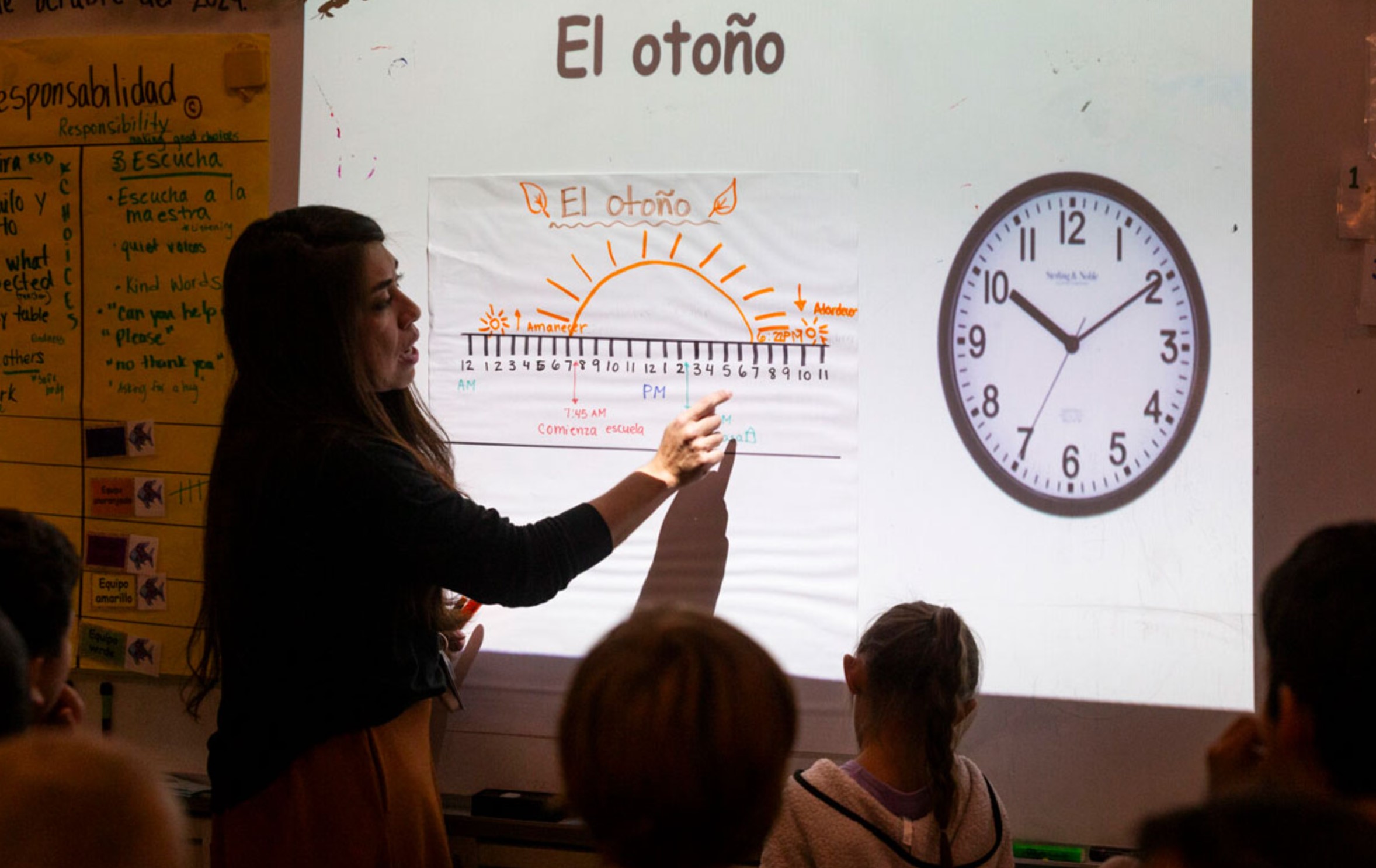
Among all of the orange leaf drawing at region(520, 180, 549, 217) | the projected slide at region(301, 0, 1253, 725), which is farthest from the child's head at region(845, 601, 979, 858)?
the orange leaf drawing at region(520, 180, 549, 217)

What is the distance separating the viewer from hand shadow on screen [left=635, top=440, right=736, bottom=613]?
Answer: 1.89 metres

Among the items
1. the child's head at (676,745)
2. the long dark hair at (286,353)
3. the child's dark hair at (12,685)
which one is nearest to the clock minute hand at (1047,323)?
the long dark hair at (286,353)

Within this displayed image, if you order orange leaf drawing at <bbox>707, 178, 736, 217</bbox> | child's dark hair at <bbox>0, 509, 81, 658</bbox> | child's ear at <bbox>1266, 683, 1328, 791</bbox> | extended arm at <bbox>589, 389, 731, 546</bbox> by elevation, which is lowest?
child's ear at <bbox>1266, 683, 1328, 791</bbox>

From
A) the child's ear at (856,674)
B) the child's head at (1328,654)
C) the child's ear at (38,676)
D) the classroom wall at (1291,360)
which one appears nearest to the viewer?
the child's head at (1328,654)

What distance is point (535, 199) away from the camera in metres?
1.95

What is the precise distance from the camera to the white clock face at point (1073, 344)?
5.81 feet

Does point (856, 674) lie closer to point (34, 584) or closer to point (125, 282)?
point (34, 584)

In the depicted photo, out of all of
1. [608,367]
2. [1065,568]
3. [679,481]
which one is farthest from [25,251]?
[1065,568]

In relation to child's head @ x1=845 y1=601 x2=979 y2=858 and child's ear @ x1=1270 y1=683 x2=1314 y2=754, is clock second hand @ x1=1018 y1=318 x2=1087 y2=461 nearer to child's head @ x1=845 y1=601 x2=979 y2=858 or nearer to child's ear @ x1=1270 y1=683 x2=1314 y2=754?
child's head @ x1=845 y1=601 x2=979 y2=858

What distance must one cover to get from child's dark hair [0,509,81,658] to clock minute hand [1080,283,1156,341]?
140 cm

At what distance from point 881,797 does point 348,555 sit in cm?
70

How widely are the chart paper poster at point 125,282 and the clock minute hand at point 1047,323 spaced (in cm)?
128

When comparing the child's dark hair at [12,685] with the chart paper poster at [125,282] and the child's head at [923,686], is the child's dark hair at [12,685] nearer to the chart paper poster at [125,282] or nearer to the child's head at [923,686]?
the child's head at [923,686]

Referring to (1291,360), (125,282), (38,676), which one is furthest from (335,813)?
(1291,360)
